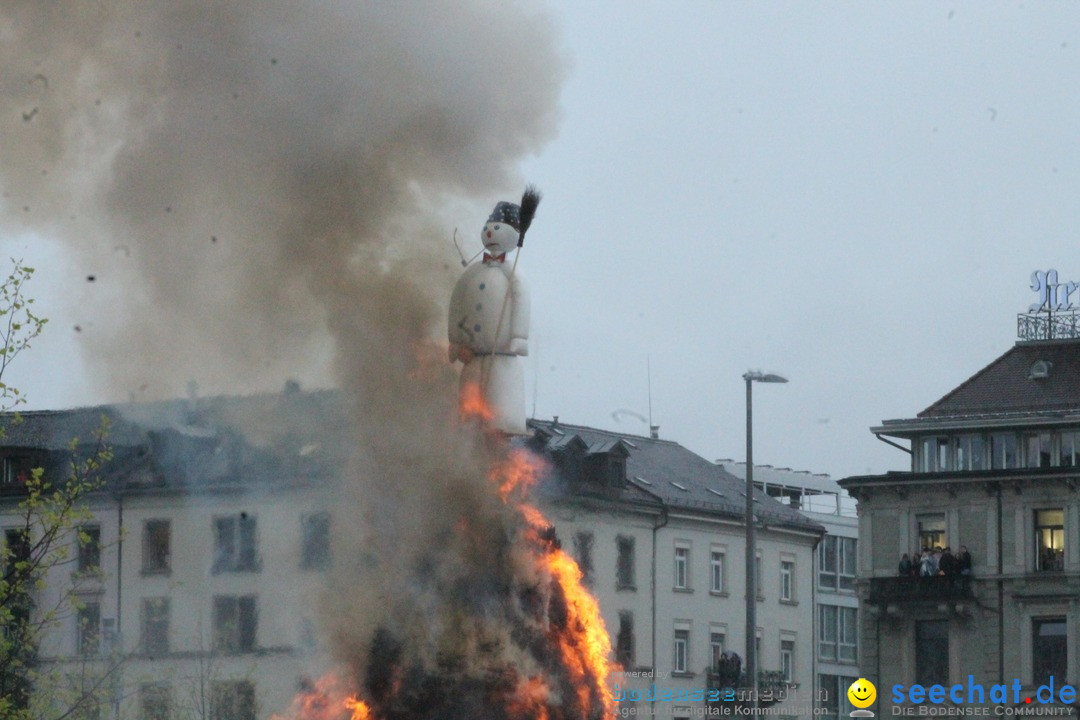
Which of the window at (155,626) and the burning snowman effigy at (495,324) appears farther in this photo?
the window at (155,626)

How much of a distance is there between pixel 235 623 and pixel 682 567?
96.6 ft

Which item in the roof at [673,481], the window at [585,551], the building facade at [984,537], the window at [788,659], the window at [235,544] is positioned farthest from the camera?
the window at [788,659]

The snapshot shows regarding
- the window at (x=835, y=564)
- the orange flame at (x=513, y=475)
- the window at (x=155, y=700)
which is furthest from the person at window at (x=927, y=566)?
the orange flame at (x=513, y=475)

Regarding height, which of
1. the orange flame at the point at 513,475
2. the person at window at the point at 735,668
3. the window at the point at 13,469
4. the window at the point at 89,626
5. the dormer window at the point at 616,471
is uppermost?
the dormer window at the point at 616,471

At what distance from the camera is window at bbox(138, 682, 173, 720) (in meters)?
67.4

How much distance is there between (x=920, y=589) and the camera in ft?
290

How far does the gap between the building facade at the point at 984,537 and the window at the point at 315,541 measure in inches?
1446

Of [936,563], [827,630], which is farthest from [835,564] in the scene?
[936,563]

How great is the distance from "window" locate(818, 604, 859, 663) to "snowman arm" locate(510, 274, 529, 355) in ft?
225

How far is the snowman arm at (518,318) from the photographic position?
43.3 m

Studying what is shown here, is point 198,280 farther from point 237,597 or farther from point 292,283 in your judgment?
point 237,597

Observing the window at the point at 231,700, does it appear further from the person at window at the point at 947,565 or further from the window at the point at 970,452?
the window at the point at 970,452

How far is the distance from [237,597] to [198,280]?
22.9 m

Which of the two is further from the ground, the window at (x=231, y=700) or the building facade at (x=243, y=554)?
the building facade at (x=243, y=554)
